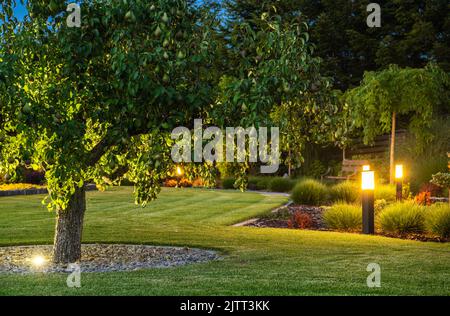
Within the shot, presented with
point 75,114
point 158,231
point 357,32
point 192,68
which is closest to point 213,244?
point 158,231

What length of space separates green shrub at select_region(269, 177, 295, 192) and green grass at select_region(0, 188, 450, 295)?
271 inches

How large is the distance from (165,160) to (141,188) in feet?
5.51

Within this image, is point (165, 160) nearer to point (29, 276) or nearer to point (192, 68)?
point (192, 68)

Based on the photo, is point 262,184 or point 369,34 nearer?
point 262,184

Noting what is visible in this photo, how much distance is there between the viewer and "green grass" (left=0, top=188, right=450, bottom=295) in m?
6.72

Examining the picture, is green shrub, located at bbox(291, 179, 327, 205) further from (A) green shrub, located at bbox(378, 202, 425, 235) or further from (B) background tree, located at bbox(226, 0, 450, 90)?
(B) background tree, located at bbox(226, 0, 450, 90)

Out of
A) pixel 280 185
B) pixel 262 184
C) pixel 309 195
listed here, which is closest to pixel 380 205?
pixel 309 195

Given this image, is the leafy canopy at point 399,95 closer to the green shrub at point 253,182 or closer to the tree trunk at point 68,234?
the green shrub at point 253,182

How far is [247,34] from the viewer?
7.32 m

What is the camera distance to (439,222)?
12.7 metres

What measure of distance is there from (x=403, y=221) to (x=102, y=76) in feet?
25.9

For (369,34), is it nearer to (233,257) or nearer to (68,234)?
(233,257)

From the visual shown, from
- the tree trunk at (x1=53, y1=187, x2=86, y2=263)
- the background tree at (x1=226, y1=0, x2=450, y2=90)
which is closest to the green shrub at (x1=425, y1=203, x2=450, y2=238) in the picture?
the tree trunk at (x1=53, y1=187, x2=86, y2=263)

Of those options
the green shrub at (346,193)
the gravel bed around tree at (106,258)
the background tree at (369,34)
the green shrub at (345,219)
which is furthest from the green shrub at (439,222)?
the background tree at (369,34)
